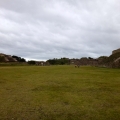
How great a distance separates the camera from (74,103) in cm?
627

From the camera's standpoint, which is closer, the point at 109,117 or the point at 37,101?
the point at 109,117

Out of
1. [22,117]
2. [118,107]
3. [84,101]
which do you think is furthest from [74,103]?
[22,117]

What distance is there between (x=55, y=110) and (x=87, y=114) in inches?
37.2

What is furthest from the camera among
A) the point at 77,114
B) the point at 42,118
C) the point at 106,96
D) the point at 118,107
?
the point at 106,96

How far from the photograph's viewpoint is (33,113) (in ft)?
17.2

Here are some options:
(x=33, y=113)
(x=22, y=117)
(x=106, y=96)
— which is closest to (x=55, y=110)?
(x=33, y=113)

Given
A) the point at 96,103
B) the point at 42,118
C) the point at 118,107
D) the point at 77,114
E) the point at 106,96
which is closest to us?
the point at 42,118

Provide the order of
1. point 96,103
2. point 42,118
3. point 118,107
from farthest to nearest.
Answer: point 96,103 < point 118,107 < point 42,118

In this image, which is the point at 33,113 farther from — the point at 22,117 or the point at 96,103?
the point at 96,103

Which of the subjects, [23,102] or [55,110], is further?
[23,102]

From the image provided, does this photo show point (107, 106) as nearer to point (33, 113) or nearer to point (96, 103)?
point (96, 103)

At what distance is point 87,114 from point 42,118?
1254mm

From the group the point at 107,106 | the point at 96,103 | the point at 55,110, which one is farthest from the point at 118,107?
the point at 55,110

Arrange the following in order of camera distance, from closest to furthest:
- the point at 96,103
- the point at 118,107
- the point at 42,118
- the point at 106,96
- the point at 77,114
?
1. the point at 42,118
2. the point at 77,114
3. the point at 118,107
4. the point at 96,103
5. the point at 106,96
